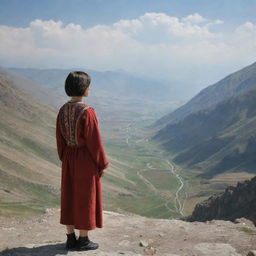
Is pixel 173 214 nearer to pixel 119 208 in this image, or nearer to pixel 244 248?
pixel 119 208

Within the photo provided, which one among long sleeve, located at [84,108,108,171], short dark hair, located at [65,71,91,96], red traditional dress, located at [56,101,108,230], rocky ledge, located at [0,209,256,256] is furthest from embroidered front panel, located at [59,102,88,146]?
rocky ledge, located at [0,209,256,256]

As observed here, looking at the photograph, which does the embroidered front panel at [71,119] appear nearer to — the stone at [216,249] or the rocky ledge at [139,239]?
the rocky ledge at [139,239]

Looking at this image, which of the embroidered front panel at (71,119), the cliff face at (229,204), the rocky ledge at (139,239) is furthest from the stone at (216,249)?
the cliff face at (229,204)

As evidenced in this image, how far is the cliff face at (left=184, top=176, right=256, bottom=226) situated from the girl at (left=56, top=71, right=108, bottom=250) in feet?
345

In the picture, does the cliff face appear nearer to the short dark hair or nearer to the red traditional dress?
the red traditional dress

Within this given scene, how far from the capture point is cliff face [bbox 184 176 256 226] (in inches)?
4459

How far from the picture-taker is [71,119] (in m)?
11.9

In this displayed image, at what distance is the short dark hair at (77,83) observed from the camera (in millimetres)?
11648

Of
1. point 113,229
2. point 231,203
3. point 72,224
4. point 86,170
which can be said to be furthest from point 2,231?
point 231,203

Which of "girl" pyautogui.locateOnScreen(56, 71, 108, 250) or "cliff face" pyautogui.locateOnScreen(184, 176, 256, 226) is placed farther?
"cliff face" pyautogui.locateOnScreen(184, 176, 256, 226)

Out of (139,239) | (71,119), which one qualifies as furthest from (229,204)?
(71,119)

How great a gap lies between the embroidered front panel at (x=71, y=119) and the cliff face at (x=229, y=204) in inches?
4171

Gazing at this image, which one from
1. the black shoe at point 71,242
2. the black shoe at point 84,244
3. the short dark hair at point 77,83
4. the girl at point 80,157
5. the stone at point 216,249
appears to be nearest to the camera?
the short dark hair at point 77,83

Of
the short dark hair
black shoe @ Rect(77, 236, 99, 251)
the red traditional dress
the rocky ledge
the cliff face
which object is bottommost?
the cliff face
